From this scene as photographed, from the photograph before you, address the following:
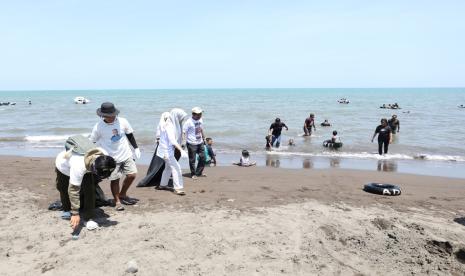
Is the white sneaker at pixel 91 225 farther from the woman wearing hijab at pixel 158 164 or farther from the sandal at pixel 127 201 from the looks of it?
the woman wearing hijab at pixel 158 164

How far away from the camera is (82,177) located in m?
4.70

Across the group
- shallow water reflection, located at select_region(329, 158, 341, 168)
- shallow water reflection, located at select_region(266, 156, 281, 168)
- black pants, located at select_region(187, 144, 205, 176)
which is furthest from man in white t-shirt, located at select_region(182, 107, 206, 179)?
shallow water reflection, located at select_region(329, 158, 341, 168)

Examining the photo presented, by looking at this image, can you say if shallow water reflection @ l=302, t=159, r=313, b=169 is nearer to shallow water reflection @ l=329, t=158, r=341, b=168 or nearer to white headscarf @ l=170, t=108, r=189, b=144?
shallow water reflection @ l=329, t=158, r=341, b=168

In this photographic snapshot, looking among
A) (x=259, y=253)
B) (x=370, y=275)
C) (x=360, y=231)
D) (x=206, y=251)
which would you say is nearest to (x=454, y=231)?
(x=360, y=231)

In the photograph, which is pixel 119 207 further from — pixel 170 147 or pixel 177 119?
pixel 177 119

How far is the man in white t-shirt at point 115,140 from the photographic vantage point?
221 inches

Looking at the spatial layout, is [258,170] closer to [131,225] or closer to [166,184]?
[166,184]

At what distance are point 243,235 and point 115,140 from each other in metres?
2.29

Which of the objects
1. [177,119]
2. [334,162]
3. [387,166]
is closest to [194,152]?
[177,119]

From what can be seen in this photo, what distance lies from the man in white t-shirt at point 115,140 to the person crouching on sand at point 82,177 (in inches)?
19.6

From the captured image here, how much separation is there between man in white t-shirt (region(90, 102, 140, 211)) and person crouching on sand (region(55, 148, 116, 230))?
50 cm

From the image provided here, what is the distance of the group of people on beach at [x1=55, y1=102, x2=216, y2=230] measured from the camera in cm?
461

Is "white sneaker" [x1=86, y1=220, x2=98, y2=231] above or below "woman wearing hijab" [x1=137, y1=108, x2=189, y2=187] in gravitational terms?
below

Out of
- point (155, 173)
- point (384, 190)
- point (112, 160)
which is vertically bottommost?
point (384, 190)
